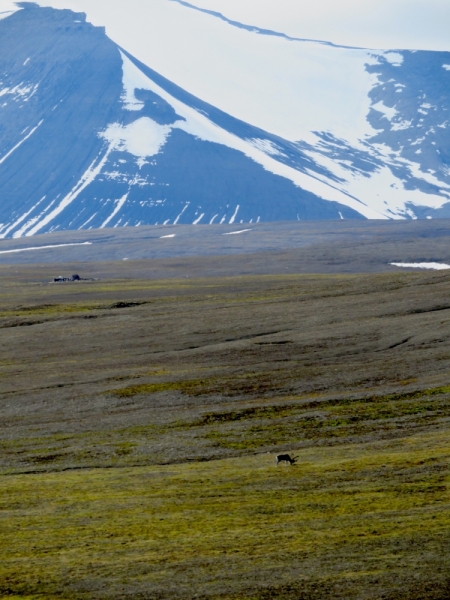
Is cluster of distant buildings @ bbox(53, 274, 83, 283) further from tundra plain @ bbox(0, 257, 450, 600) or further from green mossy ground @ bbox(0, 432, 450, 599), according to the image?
green mossy ground @ bbox(0, 432, 450, 599)

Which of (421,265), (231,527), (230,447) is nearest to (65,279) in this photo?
(421,265)

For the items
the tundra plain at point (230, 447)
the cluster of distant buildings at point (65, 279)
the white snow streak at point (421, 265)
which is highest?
the tundra plain at point (230, 447)

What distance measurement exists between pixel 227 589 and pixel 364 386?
3751 centimetres

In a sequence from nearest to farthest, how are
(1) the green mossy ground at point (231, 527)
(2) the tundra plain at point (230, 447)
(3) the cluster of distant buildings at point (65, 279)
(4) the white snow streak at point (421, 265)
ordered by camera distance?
1. (1) the green mossy ground at point (231, 527)
2. (2) the tundra plain at point (230, 447)
3. (3) the cluster of distant buildings at point (65, 279)
4. (4) the white snow streak at point (421, 265)

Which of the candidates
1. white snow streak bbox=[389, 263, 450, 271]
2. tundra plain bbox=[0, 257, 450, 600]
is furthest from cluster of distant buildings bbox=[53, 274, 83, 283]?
white snow streak bbox=[389, 263, 450, 271]

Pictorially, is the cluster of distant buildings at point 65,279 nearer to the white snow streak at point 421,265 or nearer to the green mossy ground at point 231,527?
the white snow streak at point 421,265

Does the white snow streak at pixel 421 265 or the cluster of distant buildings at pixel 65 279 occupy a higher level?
the cluster of distant buildings at pixel 65 279

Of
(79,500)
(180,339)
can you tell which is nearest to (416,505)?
(79,500)

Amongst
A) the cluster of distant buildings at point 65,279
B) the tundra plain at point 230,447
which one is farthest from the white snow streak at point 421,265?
the tundra plain at point 230,447

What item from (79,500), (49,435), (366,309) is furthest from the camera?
(366,309)

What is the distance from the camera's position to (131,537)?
33.8 m

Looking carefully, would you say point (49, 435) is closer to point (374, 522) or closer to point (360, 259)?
point (374, 522)

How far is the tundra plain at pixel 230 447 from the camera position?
3028cm

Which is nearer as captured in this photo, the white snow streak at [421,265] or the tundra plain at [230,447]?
the tundra plain at [230,447]
